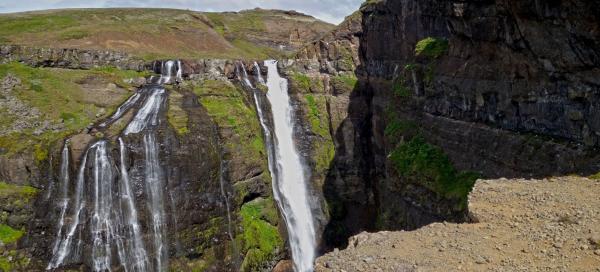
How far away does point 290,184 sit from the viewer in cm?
3309

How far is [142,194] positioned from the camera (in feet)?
82.1

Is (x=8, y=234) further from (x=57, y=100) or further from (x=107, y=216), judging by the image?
(x=57, y=100)

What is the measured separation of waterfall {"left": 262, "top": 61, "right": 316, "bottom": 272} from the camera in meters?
30.2

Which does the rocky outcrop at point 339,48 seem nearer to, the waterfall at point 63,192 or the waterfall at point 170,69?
the waterfall at point 170,69

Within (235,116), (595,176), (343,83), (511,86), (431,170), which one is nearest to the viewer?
(595,176)

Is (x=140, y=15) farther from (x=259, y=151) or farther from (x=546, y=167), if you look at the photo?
(x=546, y=167)

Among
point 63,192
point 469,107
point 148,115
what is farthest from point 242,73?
point 469,107

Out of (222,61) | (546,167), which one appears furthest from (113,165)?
(546,167)

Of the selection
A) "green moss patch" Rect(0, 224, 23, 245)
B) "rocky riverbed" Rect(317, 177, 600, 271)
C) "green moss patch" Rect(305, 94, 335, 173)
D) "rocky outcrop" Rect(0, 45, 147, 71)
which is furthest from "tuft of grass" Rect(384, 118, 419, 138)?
"rocky outcrop" Rect(0, 45, 147, 71)

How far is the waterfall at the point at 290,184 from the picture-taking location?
99.2ft

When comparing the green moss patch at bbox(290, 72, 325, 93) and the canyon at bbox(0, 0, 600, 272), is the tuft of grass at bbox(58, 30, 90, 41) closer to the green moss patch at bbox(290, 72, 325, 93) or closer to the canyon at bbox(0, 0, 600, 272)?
the canyon at bbox(0, 0, 600, 272)

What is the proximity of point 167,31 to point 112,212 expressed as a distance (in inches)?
1642

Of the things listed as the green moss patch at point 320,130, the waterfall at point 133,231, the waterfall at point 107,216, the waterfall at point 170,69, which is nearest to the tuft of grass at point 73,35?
the waterfall at point 170,69

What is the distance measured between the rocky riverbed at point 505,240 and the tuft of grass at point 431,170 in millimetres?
5834
